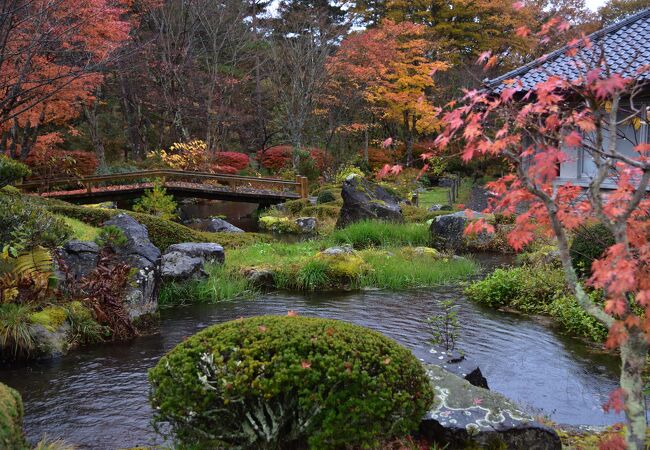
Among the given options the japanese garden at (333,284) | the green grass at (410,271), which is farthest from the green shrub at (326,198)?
the green grass at (410,271)

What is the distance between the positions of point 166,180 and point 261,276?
35.1 ft

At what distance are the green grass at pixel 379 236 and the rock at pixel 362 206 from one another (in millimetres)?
1032

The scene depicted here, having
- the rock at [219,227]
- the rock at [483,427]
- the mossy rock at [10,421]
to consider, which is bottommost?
the rock at [219,227]

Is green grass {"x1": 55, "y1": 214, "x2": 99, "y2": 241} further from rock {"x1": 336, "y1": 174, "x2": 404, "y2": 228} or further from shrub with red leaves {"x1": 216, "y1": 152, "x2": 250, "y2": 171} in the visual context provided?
shrub with red leaves {"x1": 216, "y1": 152, "x2": 250, "y2": 171}

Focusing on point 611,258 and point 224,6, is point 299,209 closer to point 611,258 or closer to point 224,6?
Answer: point 224,6

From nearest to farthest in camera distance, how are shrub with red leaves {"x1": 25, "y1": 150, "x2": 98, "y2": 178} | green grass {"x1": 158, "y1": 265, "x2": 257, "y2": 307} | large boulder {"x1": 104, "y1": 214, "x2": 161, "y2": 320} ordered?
large boulder {"x1": 104, "y1": 214, "x2": 161, "y2": 320} → green grass {"x1": 158, "y1": 265, "x2": 257, "y2": 307} → shrub with red leaves {"x1": 25, "y1": 150, "x2": 98, "y2": 178}

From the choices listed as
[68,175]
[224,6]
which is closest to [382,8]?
[224,6]

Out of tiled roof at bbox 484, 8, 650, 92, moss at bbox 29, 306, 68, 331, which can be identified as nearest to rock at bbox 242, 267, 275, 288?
moss at bbox 29, 306, 68, 331

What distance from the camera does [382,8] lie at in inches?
1216

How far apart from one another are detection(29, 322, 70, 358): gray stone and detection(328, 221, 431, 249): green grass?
6.96 m

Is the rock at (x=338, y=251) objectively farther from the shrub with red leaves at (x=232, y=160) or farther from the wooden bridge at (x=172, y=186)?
the shrub with red leaves at (x=232, y=160)

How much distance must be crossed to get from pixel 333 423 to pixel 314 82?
2261 cm

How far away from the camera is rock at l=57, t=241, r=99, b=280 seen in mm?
7293

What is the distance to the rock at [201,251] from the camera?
9.80m
